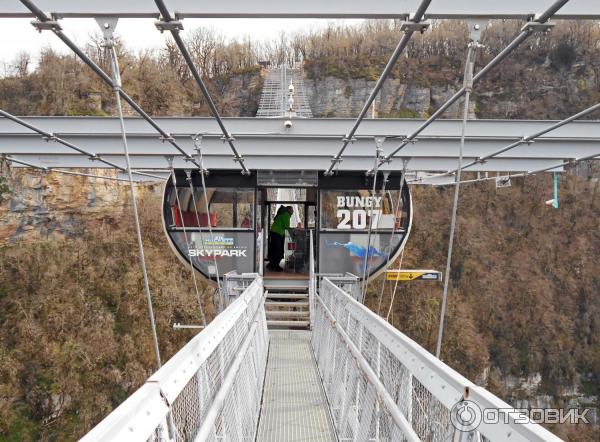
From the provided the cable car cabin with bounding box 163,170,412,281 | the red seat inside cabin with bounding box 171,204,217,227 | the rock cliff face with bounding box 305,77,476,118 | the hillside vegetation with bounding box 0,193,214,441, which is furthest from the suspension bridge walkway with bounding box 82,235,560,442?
the rock cliff face with bounding box 305,77,476,118

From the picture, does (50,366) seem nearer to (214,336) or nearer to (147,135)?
(147,135)

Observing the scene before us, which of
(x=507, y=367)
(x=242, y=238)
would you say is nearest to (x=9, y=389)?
(x=242, y=238)

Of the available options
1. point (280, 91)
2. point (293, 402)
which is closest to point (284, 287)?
point (293, 402)

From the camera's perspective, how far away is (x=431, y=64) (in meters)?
42.3

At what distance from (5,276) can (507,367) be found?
107 ft

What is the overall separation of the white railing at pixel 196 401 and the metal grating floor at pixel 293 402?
262 mm

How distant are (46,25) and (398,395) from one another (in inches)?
141

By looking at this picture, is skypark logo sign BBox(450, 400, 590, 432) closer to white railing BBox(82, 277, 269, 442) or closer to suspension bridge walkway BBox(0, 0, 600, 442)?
suspension bridge walkway BBox(0, 0, 600, 442)

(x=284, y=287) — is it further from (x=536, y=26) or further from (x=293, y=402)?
(x=536, y=26)

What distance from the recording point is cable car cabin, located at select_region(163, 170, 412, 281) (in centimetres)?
1078

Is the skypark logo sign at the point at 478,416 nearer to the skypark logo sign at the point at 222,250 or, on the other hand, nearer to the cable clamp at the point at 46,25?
the cable clamp at the point at 46,25

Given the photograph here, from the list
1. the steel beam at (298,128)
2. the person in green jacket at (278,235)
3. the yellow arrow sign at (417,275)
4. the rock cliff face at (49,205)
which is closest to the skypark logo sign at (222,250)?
the person in green jacket at (278,235)

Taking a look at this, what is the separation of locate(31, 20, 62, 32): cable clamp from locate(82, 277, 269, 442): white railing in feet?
8.19

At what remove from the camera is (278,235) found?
11.9m
